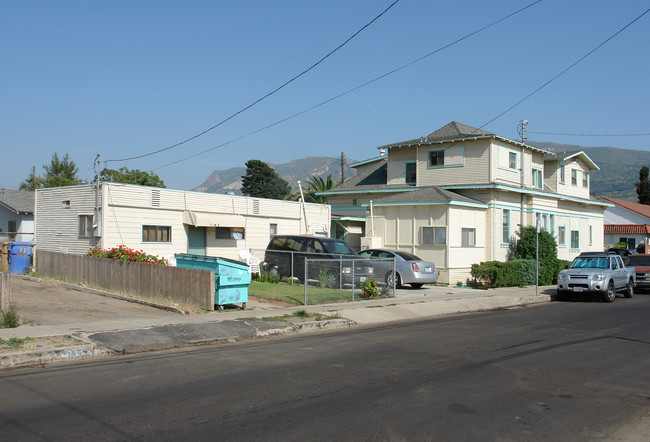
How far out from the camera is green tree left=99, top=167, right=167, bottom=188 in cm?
6016

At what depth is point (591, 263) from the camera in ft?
73.3

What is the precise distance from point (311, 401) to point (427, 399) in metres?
1.46

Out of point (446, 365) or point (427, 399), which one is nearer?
point (427, 399)

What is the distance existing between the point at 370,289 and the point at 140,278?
7.49 metres

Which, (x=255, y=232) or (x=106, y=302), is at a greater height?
(x=255, y=232)

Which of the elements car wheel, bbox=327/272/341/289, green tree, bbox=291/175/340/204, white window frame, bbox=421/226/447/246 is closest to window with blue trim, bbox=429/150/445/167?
white window frame, bbox=421/226/447/246

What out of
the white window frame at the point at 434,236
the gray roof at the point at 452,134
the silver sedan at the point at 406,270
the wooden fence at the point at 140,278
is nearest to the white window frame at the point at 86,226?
the wooden fence at the point at 140,278

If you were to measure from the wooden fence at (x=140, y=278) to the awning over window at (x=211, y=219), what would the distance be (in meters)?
4.96

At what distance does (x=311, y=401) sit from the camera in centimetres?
682

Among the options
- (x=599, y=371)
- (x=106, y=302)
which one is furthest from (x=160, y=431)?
(x=106, y=302)

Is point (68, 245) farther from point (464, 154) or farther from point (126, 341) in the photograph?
point (464, 154)

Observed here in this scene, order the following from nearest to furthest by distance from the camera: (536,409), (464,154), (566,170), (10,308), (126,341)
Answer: (536,409) → (126,341) → (10,308) → (464,154) → (566,170)

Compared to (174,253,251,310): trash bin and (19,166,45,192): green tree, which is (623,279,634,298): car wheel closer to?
(174,253,251,310): trash bin

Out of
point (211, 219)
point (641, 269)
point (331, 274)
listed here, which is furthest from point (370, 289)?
point (641, 269)
